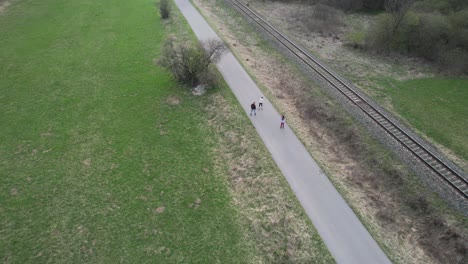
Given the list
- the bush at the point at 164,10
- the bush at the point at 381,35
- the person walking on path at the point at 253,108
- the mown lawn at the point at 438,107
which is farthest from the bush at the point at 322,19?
the person walking on path at the point at 253,108

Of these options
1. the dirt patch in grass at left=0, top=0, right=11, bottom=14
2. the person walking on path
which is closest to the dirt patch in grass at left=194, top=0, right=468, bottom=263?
the person walking on path

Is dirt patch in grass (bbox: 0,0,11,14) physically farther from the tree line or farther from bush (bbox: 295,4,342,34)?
the tree line

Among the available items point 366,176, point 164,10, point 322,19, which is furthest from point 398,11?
point 164,10

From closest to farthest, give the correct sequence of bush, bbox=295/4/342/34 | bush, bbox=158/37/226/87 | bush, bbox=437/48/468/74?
bush, bbox=158/37/226/87
bush, bbox=437/48/468/74
bush, bbox=295/4/342/34

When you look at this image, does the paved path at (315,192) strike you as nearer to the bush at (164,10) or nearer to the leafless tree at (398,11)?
the leafless tree at (398,11)

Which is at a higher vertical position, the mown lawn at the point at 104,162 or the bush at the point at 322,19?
the bush at the point at 322,19
